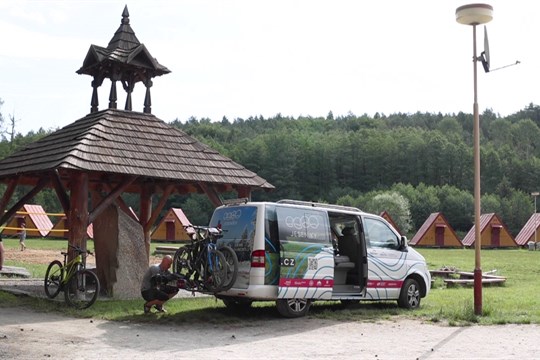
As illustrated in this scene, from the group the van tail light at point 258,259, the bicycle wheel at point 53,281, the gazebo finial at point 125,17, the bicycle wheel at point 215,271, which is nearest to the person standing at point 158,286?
the bicycle wheel at point 215,271

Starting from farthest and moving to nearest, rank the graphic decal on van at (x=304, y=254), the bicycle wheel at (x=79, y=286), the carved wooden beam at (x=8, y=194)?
the carved wooden beam at (x=8, y=194) < the bicycle wheel at (x=79, y=286) < the graphic decal on van at (x=304, y=254)

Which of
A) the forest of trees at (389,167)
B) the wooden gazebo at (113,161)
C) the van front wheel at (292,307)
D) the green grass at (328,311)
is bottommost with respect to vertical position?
the green grass at (328,311)

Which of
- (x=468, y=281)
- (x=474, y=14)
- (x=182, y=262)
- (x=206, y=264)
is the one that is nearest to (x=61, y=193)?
(x=182, y=262)

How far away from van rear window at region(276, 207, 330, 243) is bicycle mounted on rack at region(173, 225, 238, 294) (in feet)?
3.64

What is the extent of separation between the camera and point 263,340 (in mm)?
10008

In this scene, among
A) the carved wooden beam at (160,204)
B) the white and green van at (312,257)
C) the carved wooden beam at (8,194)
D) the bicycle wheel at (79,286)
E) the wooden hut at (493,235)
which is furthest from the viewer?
the wooden hut at (493,235)

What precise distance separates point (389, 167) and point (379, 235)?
113m

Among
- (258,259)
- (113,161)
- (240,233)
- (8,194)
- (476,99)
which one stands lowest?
(258,259)

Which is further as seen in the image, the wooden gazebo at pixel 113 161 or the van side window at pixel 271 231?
the wooden gazebo at pixel 113 161

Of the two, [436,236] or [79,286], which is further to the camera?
[436,236]

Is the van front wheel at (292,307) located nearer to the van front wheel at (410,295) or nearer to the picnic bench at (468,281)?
the van front wheel at (410,295)

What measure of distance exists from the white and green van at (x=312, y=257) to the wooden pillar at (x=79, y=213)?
10.8 ft

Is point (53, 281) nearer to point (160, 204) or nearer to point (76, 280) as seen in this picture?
point (76, 280)

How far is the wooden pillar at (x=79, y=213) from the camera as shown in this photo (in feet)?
47.5
